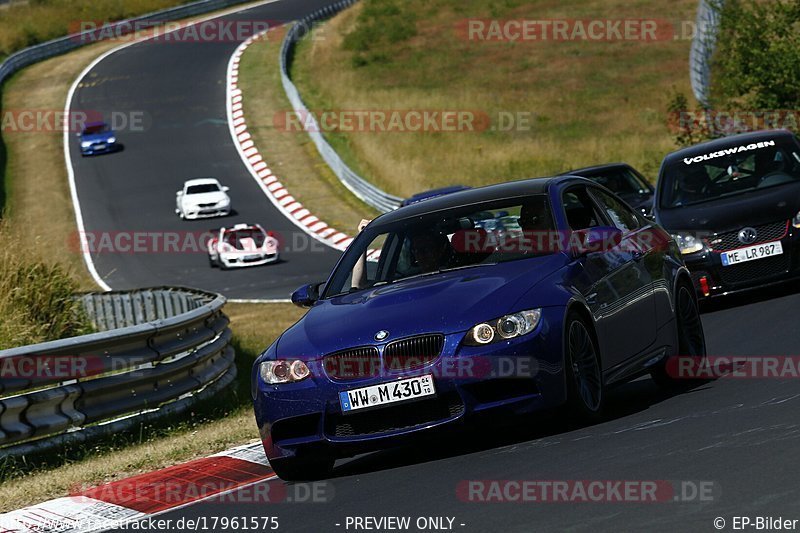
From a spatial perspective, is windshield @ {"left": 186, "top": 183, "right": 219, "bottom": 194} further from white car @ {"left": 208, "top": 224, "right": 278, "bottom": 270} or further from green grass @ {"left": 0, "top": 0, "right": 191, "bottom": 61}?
green grass @ {"left": 0, "top": 0, "right": 191, "bottom": 61}

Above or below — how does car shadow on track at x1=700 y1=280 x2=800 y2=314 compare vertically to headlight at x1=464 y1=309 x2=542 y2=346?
below

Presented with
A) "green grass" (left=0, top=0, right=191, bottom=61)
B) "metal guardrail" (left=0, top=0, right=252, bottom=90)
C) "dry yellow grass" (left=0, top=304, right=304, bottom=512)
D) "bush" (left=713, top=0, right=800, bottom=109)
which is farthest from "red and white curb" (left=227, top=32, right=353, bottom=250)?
"dry yellow grass" (left=0, top=304, right=304, bottom=512)

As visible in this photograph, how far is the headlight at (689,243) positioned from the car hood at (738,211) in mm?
100

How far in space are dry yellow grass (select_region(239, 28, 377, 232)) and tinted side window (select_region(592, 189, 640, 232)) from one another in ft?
82.3

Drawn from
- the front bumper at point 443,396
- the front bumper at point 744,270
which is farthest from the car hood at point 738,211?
the front bumper at point 443,396

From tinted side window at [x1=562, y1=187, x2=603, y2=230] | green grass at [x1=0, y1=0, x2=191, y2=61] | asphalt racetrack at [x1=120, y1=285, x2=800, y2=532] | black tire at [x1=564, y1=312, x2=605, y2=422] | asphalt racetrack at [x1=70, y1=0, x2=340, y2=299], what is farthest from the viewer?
green grass at [x1=0, y1=0, x2=191, y2=61]

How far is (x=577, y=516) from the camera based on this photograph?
5672mm

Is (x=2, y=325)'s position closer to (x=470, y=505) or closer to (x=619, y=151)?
(x=470, y=505)

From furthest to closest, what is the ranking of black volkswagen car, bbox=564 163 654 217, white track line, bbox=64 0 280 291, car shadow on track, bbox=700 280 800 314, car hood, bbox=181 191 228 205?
car hood, bbox=181 191 228 205, white track line, bbox=64 0 280 291, black volkswagen car, bbox=564 163 654 217, car shadow on track, bbox=700 280 800 314

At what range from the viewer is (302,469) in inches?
310

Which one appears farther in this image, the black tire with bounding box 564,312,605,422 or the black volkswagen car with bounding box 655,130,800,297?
the black volkswagen car with bounding box 655,130,800,297

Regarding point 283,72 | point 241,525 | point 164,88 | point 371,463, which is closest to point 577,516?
point 241,525

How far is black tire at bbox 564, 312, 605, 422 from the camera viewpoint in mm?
7605

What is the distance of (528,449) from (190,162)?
39902 mm
